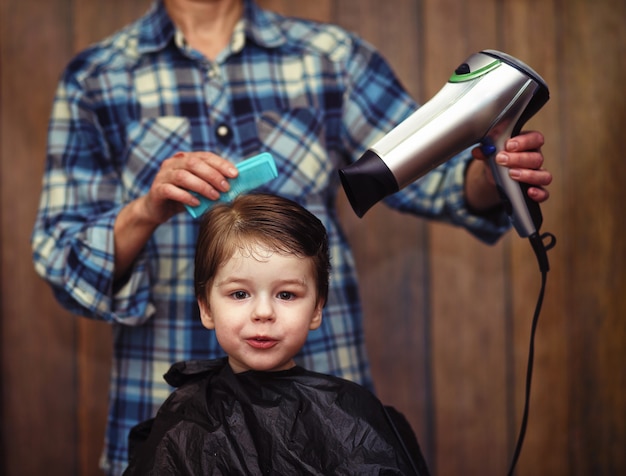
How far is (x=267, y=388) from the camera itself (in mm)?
901

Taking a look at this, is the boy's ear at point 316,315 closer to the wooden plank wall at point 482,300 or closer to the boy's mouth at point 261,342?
the boy's mouth at point 261,342

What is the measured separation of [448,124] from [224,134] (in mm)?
446

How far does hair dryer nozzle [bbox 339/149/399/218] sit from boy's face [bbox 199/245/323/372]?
4.2 inches

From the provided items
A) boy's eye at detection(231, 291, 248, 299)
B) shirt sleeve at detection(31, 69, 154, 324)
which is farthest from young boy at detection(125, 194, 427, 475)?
shirt sleeve at detection(31, 69, 154, 324)

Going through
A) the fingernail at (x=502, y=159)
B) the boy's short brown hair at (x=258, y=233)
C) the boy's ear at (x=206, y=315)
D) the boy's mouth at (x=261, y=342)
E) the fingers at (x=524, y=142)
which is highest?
the fingers at (x=524, y=142)

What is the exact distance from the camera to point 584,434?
1.72 meters

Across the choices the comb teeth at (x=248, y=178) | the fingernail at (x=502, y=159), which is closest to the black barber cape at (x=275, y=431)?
the comb teeth at (x=248, y=178)

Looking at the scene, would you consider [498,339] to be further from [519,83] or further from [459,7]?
[519,83]

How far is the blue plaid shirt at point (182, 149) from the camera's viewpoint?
117 cm

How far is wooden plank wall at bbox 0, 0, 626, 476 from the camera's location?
1661 millimetres

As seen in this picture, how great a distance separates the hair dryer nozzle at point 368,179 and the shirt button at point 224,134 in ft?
1.22

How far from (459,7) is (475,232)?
0.72 meters

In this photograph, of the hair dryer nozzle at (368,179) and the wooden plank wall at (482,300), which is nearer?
the hair dryer nozzle at (368,179)

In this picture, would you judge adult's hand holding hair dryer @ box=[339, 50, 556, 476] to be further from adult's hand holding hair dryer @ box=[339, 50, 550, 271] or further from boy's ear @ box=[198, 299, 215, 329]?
boy's ear @ box=[198, 299, 215, 329]
